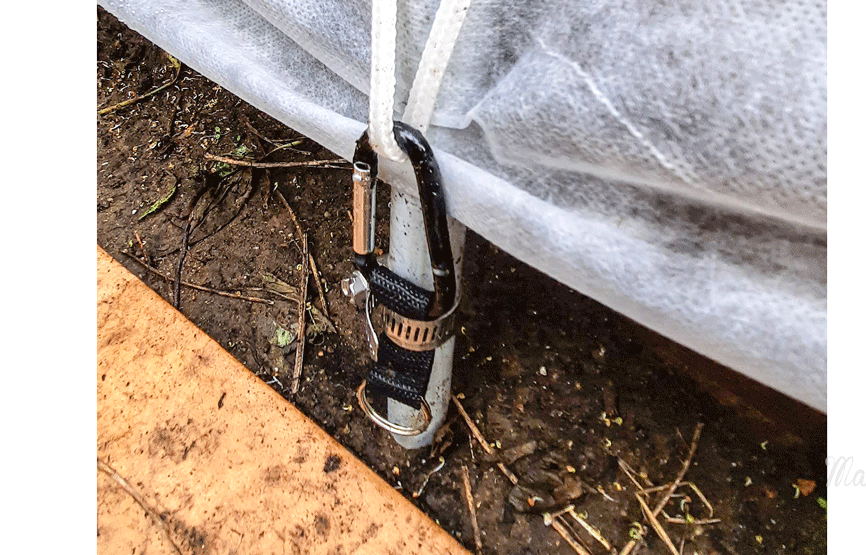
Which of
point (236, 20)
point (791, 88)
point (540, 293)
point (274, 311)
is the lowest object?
point (274, 311)

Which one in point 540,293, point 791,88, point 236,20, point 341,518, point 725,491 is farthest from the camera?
point 540,293

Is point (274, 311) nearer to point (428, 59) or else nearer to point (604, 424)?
point (604, 424)

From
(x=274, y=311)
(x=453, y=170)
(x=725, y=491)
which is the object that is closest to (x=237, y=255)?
(x=274, y=311)

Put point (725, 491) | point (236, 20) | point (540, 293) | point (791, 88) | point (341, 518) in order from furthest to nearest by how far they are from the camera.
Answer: point (540, 293) → point (725, 491) → point (341, 518) → point (236, 20) → point (791, 88)

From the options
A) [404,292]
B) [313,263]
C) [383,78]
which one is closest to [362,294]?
[404,292]

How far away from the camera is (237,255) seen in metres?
1.34

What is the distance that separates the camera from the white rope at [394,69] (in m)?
0.40

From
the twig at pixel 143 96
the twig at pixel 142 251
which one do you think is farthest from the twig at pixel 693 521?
the twig at pixel 143 96

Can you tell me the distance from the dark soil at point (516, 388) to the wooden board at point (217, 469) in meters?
0.19

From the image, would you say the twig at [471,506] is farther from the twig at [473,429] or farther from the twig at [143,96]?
the twig at [143,96]

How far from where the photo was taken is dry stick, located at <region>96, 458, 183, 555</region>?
82 centimetres

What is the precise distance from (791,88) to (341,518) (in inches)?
30.7

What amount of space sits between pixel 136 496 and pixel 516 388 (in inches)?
26.6

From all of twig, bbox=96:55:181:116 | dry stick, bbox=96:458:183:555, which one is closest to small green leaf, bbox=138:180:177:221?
twig, bbox=96:55:181:116
